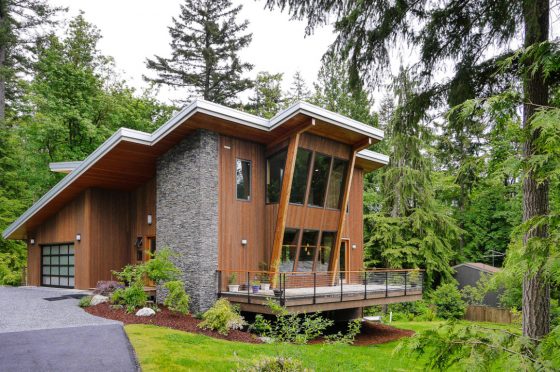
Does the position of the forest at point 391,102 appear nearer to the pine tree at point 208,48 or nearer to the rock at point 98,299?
the pine tree at point 208,48

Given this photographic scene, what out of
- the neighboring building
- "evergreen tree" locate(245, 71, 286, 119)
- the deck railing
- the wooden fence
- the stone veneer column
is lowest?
the wooden fence

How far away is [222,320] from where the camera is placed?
37.6 ft

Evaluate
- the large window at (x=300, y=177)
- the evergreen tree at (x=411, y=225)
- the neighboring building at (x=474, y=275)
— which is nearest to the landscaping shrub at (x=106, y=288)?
the large window at (x=300, y=177)

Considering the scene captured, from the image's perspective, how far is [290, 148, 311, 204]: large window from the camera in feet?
46.2

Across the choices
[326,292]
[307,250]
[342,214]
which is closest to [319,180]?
[342,214]

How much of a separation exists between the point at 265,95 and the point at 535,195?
2656 cm

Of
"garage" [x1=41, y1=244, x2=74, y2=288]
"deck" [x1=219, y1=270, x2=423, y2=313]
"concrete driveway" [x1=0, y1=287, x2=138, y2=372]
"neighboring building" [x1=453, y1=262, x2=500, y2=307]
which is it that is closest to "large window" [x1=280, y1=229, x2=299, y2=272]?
"deck" [x1=219, y1=270, x2=423, y2=313]

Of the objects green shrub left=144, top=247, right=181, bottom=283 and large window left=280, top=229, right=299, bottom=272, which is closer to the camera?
green shrub left=144, top=247, right=181, bottom=283

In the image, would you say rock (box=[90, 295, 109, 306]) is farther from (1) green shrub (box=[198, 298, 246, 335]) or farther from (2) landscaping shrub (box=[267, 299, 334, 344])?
(2) landscaping shrub (box=[267, 299, 334, 344])

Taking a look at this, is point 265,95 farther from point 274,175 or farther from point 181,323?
point 181,323

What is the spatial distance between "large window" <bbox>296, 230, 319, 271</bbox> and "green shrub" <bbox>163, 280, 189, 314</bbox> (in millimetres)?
3719

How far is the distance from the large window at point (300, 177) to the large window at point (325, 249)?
194cm

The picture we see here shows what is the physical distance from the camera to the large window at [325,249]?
15.4 meters

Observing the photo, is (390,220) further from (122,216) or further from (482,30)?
(482,30)
